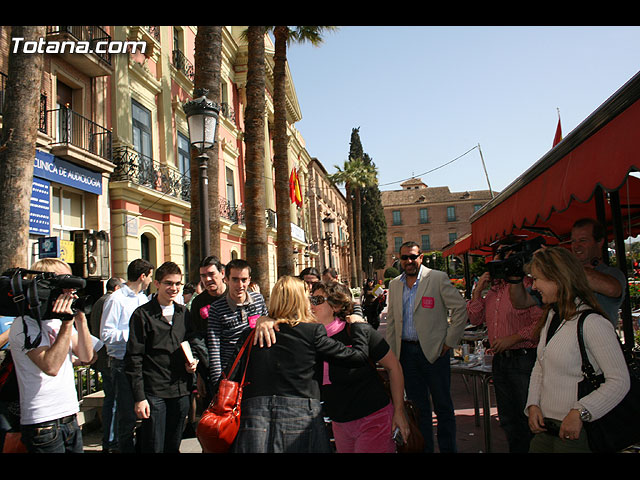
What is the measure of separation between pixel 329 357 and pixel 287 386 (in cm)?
29

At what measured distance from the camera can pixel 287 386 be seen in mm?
2627

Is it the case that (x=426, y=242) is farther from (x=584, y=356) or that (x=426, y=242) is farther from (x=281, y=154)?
(x=584, y=356)

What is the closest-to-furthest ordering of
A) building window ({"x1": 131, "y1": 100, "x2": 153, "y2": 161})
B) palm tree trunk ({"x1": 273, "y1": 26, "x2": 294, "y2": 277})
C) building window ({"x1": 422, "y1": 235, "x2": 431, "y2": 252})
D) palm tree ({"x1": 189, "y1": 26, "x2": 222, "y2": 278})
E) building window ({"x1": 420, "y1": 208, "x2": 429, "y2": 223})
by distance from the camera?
palm tree ({"x1": 189, "y1": 26, "x2": 222, "y2": 278}) → palm tree trunk ({"x1": 273, "y1": 26, "x2": 294, "y2": 277}) → building window ({"x1": 131, "y1": 100, "x2": 153, "y2": 161}) → building window ({"x1": 422, "y1": 235, "x2": 431, "y2": 252}) → building window ({"x1": 420, "y1": 208, "x2": 429, "y2": 223})

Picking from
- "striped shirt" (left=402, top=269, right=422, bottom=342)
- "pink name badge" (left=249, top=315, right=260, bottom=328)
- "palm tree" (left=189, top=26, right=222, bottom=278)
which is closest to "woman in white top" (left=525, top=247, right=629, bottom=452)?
"striped shirt" (left=402, top=269, right=422, bottom=342)

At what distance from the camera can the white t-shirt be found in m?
2.90

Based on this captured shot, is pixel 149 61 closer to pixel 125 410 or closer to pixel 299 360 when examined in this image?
pixel 125 410

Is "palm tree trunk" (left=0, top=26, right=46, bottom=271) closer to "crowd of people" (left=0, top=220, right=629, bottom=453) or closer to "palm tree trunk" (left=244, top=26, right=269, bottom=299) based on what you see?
"crowd of people" (left=0, top=220, right=629, bottom=453)

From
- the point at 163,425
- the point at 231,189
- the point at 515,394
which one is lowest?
the point at 163,425

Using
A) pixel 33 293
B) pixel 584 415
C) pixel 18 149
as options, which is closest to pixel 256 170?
pixel 18 149

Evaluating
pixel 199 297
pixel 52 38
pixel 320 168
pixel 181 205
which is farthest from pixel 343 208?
pixel 199 297

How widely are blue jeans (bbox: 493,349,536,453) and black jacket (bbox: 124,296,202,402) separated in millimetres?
2630

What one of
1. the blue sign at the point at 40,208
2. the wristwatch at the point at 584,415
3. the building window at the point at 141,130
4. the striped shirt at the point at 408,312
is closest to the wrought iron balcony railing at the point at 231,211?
the building window at the point at 141,130

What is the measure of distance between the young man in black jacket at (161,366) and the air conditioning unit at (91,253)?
9467 mm

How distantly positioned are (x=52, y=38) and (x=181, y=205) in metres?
6.52
